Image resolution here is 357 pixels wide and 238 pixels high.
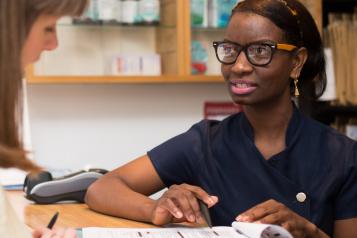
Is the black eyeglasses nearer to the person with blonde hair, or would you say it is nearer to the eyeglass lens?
the eyeglass lens

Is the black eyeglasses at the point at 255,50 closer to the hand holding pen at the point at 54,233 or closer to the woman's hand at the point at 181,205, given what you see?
the woman's hand at the point at 181,205

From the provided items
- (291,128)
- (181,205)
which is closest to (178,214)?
(181,205)

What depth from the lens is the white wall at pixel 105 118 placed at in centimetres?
276

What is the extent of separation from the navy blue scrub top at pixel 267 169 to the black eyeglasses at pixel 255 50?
0.55ft

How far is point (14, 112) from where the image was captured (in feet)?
2.78

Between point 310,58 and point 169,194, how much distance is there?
1.85 feet

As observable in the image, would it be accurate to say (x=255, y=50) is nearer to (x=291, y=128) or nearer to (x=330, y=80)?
(x=291, y=128)

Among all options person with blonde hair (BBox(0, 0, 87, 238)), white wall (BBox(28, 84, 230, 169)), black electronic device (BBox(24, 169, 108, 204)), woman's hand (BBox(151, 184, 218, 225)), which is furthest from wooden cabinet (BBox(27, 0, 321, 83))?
person with blonde hair (BBox(0, 0, 87, 238))

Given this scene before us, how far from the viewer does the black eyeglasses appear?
1.54 m

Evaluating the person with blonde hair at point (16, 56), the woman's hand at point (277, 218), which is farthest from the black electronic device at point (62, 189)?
the person with blonde hair at point (16, 56)

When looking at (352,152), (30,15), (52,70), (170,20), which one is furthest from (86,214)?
(170,20)

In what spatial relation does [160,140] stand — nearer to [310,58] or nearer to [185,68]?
[185,68]

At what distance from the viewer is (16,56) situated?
0.83 m

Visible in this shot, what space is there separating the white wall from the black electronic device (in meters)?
1.01
